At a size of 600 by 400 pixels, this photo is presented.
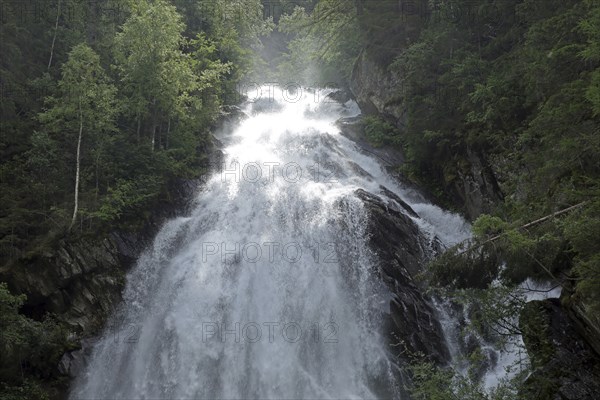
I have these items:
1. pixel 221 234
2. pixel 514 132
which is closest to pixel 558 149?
pixel 514 132

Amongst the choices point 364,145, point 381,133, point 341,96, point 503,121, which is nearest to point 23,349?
point 503,121

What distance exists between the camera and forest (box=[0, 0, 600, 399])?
925 centimetres

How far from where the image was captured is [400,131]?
21984 mm

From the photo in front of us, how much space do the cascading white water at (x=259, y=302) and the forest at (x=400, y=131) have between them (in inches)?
57.3

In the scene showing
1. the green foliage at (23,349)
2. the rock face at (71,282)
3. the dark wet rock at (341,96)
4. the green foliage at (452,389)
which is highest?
the dark wet rock at (341,96)

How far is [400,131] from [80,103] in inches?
508

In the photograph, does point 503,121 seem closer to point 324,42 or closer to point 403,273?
point 403,273

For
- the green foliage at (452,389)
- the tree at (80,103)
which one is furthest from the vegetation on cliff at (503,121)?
the tree at (80,103)

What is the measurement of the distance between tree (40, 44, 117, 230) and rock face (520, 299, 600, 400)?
552 inches

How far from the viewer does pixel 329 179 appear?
20.0 meters

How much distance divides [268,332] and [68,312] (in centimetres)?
593

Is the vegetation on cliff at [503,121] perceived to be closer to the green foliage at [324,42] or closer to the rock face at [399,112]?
the rock face at [399,112]

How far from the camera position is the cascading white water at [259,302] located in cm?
1334

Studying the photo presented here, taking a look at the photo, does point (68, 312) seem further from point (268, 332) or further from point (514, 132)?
point (514, 132)
